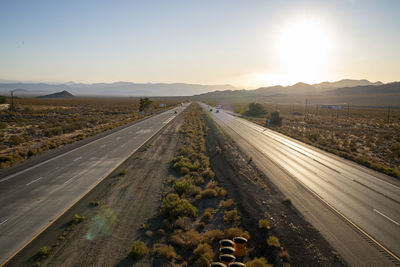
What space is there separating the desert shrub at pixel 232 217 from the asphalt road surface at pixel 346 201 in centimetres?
362

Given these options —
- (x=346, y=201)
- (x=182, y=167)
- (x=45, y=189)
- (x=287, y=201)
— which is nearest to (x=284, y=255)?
(x=287, y=201)

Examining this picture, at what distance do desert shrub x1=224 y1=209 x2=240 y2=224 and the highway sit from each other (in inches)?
330

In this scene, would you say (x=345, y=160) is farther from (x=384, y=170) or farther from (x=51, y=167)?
(x=51, y=167)

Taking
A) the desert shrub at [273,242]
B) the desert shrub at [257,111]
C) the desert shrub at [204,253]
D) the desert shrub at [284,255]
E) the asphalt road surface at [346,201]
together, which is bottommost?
the asphalt road surface at [346,201]

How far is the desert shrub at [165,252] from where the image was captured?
8117 mm

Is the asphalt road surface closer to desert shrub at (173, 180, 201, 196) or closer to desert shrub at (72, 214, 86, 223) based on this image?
desert shrub at (173, 180, 201, 196)

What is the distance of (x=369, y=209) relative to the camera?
11922mm

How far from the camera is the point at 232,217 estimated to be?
35.7 ft

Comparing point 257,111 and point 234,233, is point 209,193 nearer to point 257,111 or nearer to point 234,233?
point 234,233

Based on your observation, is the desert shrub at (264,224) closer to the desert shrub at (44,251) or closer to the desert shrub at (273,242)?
the desert shrub at (273,242)

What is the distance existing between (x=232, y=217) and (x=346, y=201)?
733 centimetres

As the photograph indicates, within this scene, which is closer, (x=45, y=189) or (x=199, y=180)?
(x=45, y=189)

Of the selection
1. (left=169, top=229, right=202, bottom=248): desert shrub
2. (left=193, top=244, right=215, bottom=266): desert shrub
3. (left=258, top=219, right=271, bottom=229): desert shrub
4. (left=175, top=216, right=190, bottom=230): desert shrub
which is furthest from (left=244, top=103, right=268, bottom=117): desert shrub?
(left=193, top=244, right=215, bottom=266): desert shrub

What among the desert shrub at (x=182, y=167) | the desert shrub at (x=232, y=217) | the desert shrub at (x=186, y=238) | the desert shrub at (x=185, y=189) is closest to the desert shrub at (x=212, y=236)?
the desert shrub at (x=186, y=238)
